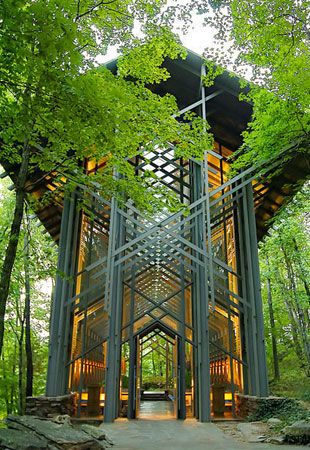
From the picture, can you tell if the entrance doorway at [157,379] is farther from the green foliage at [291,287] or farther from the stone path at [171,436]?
the green foliage at [291,287]

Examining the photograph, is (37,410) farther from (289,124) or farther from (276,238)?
(276,238)

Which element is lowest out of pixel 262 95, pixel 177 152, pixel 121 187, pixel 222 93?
pixel 121 187

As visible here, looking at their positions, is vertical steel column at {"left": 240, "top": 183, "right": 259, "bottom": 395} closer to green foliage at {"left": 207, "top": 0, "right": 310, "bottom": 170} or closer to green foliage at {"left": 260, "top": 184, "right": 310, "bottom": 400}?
green foliage at {"left": 260, "top": 184, "right": 310, "bottom": 400}

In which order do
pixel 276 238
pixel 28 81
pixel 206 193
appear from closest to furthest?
pixel 28 81
pixel 206 193
pixel 276 238

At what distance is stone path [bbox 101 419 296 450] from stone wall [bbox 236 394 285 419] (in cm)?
131

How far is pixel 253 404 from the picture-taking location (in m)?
8.69

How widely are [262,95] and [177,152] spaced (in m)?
2.24

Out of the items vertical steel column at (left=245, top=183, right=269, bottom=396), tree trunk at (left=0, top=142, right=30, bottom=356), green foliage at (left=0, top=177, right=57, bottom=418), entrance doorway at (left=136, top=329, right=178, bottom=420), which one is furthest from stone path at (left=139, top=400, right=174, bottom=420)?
tree trunk at (left=0, top=142, right=30, bottom=356)

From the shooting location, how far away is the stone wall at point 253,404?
838cm

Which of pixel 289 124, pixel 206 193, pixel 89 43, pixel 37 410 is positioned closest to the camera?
pixel 89 43

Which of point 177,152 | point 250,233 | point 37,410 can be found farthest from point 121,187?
point 37,410

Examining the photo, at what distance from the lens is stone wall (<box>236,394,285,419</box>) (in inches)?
330

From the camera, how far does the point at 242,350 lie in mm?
10477

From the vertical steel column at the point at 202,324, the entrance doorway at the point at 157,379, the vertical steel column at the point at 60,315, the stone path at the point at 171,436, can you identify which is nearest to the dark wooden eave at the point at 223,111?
the vertical steel column at the point at 60,315
